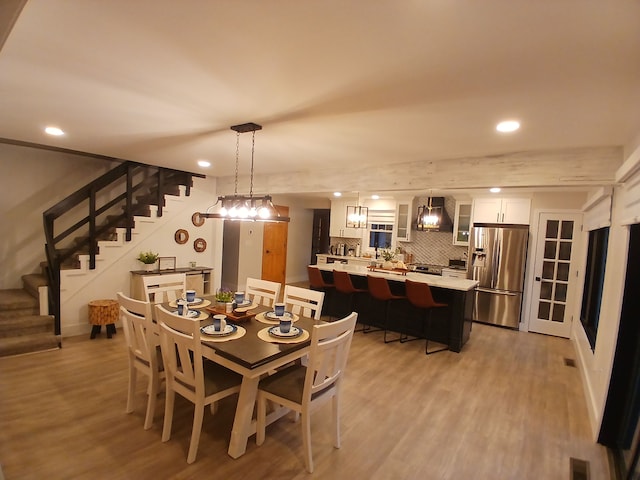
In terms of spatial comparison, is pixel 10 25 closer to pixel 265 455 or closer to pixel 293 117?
pixel 293 117

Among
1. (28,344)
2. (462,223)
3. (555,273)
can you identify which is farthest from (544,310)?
(28,344)

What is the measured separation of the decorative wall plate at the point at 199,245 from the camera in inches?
226

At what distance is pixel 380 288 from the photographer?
4.62 m

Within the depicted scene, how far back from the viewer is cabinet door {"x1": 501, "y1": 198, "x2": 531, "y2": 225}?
215 inches

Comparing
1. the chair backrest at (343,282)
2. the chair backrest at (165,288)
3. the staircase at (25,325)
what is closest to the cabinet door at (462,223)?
the chair backrest at (343,282)

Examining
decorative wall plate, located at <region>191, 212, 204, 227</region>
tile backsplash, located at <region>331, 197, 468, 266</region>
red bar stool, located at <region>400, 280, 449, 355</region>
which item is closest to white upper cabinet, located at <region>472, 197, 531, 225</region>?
tile backsplash, located at <region>331, 197, 468, 266</region>

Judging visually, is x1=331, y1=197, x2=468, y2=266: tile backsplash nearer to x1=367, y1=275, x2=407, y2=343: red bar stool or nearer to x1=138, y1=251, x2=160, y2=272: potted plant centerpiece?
x1=367, y1=275, x2=407, y2=343: red bar stool

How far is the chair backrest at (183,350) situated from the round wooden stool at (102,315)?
2.54m

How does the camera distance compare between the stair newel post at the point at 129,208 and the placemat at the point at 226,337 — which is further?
the stair newel post at the point at 129,208

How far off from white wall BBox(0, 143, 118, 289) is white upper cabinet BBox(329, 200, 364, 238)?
17.2ft

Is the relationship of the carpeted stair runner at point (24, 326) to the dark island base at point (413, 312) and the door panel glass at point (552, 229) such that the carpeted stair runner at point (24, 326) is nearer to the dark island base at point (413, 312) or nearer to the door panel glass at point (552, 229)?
the dark island base at point (413, 312)

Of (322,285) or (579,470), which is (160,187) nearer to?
(322,285)

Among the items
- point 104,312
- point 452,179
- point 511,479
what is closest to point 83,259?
point 104,312

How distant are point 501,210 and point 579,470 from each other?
430 cm
